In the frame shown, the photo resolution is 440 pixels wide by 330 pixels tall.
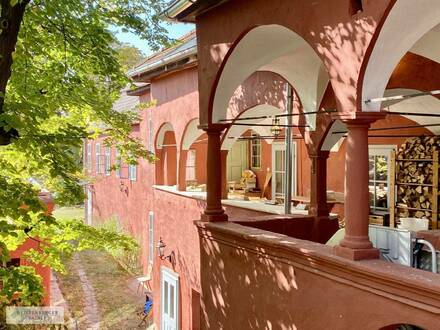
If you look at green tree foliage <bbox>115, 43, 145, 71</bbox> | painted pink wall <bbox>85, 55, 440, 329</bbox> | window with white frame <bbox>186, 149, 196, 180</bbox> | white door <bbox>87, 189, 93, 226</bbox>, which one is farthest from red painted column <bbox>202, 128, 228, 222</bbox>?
white door <bbox>87, 189, 93, 226</bbox>

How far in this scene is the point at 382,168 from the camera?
1006 centimetres

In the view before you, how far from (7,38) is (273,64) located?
3.89m

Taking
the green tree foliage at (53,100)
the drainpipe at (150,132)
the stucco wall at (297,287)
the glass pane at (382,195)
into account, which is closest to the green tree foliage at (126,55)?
the green tree foliage at (53,100)

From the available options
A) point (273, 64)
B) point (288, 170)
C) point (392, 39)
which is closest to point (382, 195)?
point (288, 170)

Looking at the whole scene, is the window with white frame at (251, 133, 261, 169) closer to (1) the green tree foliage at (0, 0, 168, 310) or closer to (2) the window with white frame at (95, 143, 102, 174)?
(1) the green tree foliage at (0, 0, 168, 310)

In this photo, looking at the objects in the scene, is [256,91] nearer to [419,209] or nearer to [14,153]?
[419,209]

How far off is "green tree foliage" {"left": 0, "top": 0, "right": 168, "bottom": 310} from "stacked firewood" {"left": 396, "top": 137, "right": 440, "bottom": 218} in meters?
5.18

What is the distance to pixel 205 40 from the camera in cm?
580

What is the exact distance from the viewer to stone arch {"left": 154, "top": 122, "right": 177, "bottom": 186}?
1352 cm

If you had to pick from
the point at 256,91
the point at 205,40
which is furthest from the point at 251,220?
the point at 256,91

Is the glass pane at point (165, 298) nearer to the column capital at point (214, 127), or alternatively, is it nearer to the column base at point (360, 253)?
the column capital at point (214, 127)

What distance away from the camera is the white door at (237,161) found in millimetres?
17297

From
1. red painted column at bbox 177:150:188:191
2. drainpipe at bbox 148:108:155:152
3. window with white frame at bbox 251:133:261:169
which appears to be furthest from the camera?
window with white frame at bbox 251:133:261:169

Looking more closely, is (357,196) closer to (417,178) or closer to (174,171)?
(417,178)
